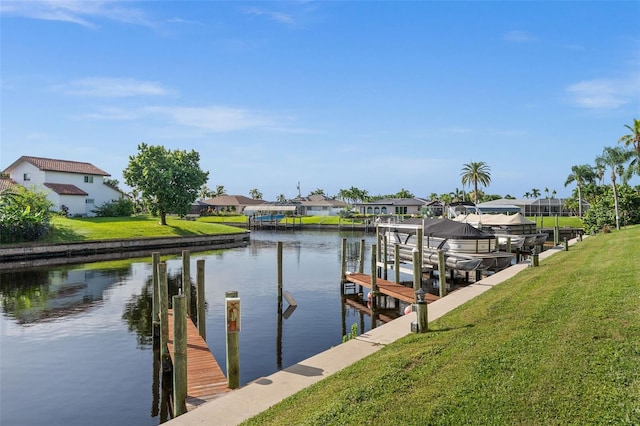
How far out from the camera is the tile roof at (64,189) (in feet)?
190

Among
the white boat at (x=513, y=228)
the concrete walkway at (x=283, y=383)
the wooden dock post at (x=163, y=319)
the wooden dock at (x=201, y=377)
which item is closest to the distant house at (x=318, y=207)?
the white boat at (x=513, y=228)

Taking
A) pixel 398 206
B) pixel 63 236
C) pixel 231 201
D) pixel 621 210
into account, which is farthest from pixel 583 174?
pixel 63 236

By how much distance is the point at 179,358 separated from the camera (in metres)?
9.05

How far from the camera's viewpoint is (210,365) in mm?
10711

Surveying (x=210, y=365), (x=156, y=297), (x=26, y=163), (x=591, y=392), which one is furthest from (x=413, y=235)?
(x=26, y=163)

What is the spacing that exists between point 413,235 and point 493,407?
23175 millimetres

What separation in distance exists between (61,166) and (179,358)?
210 feet

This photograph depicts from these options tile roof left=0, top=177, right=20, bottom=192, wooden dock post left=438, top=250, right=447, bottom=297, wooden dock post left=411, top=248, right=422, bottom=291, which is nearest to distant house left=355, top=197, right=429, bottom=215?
tile roof left=0, top=177, right=20, bottom=192

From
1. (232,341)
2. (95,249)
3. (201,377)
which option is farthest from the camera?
(95,249)

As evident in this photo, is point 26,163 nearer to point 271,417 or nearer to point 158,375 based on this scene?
point 158,375

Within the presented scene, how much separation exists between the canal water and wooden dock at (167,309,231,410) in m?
1.36

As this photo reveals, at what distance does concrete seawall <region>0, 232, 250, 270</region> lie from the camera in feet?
119

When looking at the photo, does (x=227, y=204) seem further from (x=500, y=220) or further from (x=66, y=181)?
(x=500, y=220)

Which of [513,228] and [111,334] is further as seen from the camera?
[513,228]
